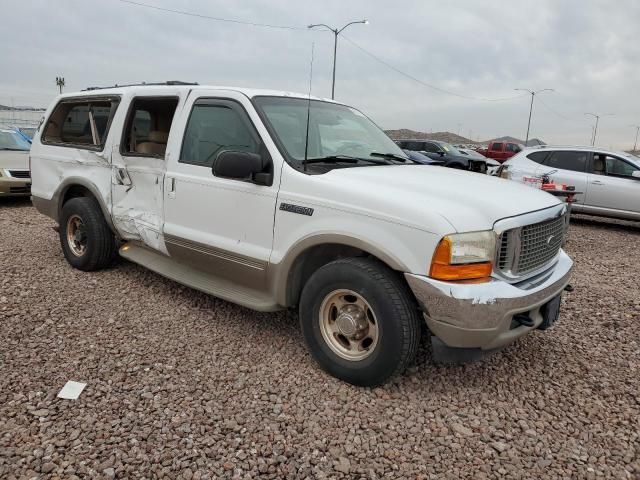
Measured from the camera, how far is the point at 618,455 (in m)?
2.60

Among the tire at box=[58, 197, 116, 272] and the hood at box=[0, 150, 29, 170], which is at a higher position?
the hood at box=[0, 150, 29, 170]

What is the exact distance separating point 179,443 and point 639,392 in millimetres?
2938

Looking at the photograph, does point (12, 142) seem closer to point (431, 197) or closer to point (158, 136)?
point (158, 136)

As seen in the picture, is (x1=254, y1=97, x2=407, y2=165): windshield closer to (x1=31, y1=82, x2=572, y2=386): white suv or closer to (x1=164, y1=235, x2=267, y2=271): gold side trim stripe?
(x1=31, y1=82, x2=572, y2=386): white suv

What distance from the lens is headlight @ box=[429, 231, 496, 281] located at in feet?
8.69

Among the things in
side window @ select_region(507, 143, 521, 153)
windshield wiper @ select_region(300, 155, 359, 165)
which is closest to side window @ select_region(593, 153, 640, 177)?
windshield wiper @ select_region(300, 155, 359, 165)

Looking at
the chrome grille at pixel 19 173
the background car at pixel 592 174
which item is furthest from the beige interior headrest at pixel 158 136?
the background car at pixel 592 174

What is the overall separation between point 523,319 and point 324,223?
1.33 metres

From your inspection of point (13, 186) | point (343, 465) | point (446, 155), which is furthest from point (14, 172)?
point (446, 155)

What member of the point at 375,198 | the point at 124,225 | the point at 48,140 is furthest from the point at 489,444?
the point at 48,140

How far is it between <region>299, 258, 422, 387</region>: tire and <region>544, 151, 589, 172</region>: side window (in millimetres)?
8914

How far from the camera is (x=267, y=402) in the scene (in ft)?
9.75

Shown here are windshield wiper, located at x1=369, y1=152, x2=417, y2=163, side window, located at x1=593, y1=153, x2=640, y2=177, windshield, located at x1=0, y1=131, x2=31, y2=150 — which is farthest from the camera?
windshield, located at x1=0, y1=131, x2=31, y2=150

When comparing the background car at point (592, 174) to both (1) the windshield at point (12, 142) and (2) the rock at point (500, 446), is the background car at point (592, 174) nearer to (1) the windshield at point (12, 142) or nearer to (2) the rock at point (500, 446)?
(2) the rock at point (500, 446)
